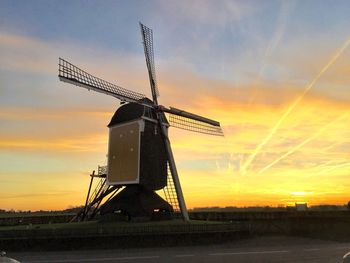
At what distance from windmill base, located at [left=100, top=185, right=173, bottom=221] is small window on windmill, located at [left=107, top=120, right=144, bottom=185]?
1.20 m

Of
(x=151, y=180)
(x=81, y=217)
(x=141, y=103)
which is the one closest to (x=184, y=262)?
(x=151, y=180)

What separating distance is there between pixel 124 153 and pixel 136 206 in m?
5.68

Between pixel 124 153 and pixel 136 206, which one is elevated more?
pixel 124 153

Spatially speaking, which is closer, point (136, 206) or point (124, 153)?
point (136, 206)

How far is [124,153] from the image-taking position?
39812mm

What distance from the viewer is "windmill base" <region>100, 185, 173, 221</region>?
37219 millimetres

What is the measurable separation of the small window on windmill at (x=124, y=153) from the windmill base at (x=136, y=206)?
1202mm

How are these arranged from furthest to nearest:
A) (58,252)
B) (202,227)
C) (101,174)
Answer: (101,174)
(202,227)
(58,252)

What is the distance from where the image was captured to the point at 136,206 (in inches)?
1468

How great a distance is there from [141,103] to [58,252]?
712 inches

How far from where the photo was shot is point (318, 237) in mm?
39594

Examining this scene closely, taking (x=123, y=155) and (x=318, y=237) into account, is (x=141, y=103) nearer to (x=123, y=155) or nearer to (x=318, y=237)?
(x=123, y=155)

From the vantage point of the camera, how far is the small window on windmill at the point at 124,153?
38.5m

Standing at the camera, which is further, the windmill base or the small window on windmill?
the small window on windmill
